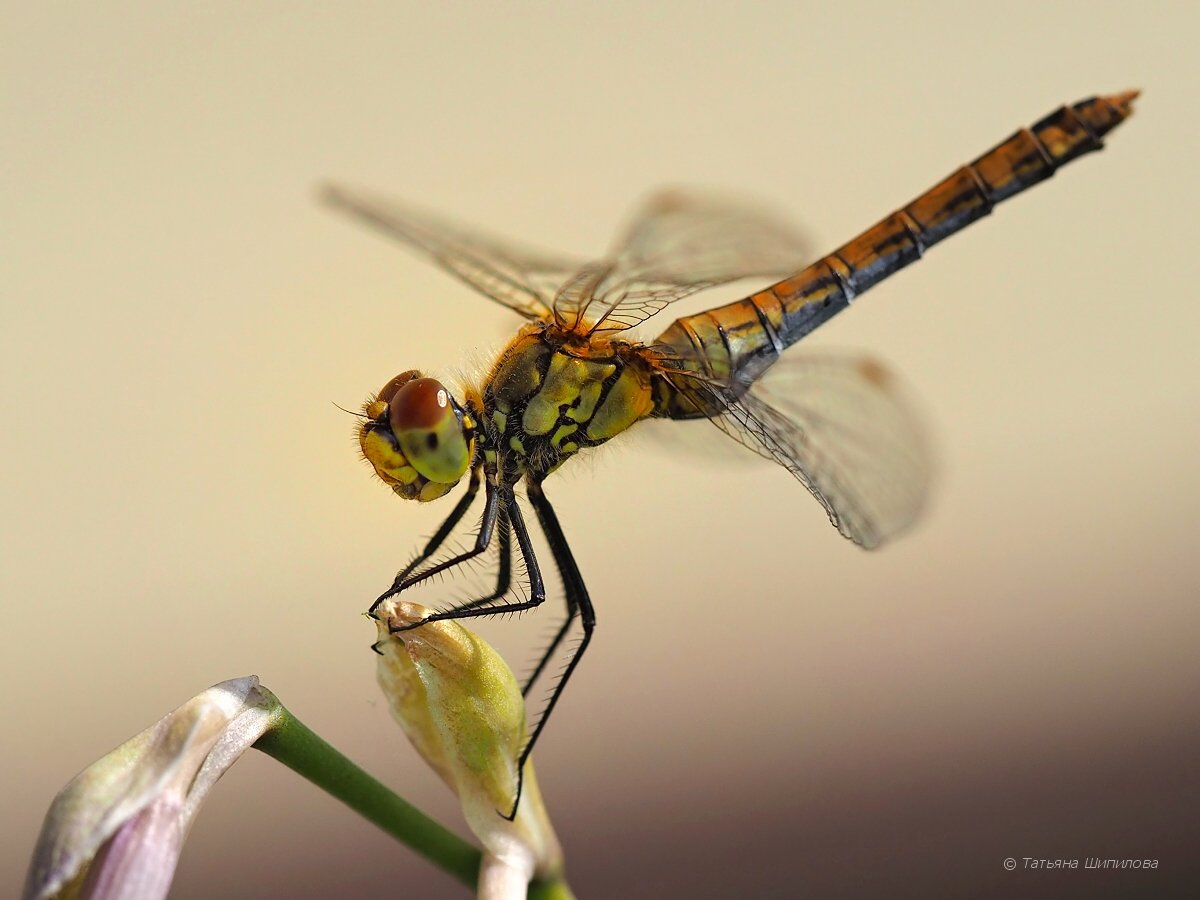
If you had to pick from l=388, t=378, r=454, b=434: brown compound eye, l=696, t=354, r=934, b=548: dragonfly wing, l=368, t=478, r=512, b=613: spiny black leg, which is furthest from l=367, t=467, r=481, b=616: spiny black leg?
l=696, t=354, r=934, b=548: dragonfly wing

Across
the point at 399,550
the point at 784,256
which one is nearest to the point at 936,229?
the point at 784,256

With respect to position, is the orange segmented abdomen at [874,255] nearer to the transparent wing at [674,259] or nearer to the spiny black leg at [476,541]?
the transparent wing at [674,259]

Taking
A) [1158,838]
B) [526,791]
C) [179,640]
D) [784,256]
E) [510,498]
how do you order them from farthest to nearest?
1. [179,640]
2. [1158,838]
3. [784,256]
4. [510,498]
5. [526,791]

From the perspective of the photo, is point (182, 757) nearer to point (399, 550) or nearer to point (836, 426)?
point (836, 426)

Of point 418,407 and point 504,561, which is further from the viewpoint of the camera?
point 504,561

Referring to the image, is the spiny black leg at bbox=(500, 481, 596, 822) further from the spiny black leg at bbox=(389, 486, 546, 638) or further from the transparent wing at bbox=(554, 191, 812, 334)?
the transparent wing at bbox=(554, 191, 812, 334)

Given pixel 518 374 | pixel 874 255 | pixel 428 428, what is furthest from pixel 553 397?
pixel 874 255

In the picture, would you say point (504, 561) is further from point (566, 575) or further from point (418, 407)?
point (418, 407)
